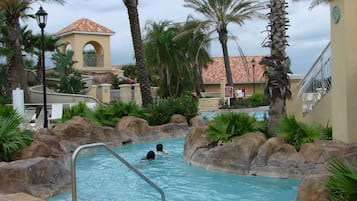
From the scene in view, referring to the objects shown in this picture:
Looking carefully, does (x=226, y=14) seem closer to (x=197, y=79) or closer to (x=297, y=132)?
(x=197, y=79)

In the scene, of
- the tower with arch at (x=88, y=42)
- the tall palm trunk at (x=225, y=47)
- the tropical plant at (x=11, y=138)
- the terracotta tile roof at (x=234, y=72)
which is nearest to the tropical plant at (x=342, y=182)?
the tropical plant at (x=11, y=138)

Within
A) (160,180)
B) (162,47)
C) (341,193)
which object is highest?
(162,47)

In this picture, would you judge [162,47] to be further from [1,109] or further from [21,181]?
[21,181]

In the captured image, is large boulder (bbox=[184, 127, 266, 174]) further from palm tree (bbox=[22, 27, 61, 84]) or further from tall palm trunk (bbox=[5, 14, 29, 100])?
palm tree (bbox=[22, 27, 61, 84])

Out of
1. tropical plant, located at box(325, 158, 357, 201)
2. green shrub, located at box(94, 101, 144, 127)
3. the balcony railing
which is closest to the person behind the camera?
tropical plant, located at box(325, 158, 357, 201)

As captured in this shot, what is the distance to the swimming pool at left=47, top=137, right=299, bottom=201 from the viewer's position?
7.95m

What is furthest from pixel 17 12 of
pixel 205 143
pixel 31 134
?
pixel 205 143

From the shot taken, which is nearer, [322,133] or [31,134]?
[322,133]

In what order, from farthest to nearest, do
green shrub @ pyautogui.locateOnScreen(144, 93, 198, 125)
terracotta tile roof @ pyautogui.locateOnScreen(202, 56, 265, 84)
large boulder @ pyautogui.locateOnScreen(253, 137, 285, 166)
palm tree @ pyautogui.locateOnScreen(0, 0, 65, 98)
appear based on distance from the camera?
terracotta tile roof @ pyautogui.locateOnScreen(202, 56, 265, 84), palm tree @ pyautogui.locateOnScreen(0, 0, 65, 98), green shrub @ pyautogui.locateOnScreen(144, 93, 198, 125), large boulder @ pyautogui.locateOnScreen(253, 137, 285, 166)

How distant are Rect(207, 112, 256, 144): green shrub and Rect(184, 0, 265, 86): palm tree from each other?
778 inches

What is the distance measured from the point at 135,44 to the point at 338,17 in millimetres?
11750

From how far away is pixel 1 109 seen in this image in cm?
1383

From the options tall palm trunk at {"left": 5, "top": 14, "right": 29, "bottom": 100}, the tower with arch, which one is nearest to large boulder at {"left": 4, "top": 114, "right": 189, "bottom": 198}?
tall palm trunk at {"left": 5, "top": 14, "right": 29, "bottom": 100}

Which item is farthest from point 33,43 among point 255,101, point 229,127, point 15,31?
point 229,127
